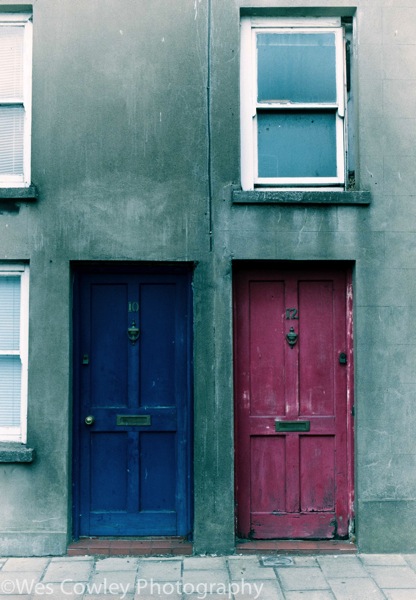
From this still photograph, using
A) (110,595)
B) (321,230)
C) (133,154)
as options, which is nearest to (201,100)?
(133,154)

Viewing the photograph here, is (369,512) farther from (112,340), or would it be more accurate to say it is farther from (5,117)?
(5,117)

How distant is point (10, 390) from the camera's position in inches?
231

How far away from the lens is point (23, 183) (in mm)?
5902

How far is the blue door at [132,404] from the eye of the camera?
585 centimetres

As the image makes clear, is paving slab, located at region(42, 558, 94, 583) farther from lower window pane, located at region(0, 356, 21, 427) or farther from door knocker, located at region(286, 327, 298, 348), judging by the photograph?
door knocker, located at region(286, 327, 298, 348)

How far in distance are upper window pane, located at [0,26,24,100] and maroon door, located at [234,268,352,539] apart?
9.46ft

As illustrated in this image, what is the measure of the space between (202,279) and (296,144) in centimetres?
169

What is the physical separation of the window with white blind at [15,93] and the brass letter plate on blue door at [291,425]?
352cm

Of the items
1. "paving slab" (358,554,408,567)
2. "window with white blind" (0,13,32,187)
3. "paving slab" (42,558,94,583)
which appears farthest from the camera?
"window with white blind" (0,13,32,187)

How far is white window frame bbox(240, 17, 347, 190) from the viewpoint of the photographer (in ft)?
19.6

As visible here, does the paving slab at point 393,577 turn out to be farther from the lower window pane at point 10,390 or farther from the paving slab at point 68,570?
the lower window pane at point 10,390

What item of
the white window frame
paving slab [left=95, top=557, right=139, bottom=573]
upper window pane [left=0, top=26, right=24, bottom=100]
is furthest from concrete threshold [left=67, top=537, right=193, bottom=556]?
upper window pane [left=0, top=26, right=24, bottom=100]

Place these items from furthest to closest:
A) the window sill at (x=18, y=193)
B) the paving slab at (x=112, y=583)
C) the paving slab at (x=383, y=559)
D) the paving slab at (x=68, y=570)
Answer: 1. the window sill at (x=18, y=193)
2. the paving slab at (x=383, y=559)
3. the paving slab at (x=68, y=570)
4. the paving slab at (x=112, y=583)

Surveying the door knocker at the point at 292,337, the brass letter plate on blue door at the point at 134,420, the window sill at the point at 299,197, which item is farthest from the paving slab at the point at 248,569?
the window sill at the point at 299,197
